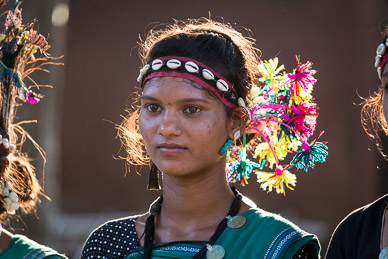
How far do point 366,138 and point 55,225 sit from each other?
376 cm

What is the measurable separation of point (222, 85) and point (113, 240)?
2.94 feet

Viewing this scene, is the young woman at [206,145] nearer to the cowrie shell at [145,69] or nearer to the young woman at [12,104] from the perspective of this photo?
the cowrie shell at [145,69]

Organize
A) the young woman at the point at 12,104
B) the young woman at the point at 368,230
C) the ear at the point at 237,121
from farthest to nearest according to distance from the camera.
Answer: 1. the young woman at the point at 12,104
2. the ear at the point at 237,121
3. the young woman at the point at 368,230

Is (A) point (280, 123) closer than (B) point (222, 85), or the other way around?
(B) point (222, 85)

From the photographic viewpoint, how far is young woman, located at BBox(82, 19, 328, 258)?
3.07m

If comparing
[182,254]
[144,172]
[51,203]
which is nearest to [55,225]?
[51,203]

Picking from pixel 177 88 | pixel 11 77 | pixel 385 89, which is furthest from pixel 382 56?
pixel 11 77

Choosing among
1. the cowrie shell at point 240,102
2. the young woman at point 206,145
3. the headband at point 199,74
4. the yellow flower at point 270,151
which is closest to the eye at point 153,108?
the young woman at point 206,145

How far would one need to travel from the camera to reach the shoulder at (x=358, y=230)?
2939 mm

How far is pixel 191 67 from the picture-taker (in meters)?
3.14

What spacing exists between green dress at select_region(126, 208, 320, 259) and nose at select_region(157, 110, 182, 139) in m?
0.48

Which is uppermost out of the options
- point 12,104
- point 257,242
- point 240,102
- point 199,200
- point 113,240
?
point 240,102

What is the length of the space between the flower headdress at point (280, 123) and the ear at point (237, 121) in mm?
92

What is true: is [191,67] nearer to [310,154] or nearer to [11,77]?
[310,154]
